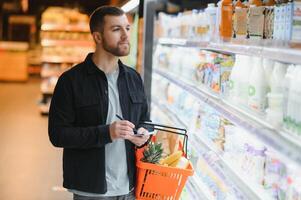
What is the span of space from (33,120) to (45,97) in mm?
1014

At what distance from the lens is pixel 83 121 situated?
290cm

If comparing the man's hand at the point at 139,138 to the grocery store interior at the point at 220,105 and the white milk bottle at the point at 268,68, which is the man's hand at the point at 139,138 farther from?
the white milk bottle at the point at 268,68

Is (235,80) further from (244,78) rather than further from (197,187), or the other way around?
(197,187)

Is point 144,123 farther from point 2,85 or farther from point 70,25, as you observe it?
point 2,85

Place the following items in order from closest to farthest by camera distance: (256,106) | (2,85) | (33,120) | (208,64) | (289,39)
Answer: (289,39)
(256,106)
(208,64)
(33,120)
(2,85)

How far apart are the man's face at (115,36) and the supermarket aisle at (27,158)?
3.11m

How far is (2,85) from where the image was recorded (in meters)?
16.8

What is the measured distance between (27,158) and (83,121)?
183 inches

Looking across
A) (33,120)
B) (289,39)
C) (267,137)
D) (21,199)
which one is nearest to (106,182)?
(267,137)

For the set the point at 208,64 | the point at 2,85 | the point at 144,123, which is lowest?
the point at 2,85

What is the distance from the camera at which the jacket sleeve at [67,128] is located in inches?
108

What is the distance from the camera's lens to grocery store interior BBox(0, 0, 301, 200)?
7.50 feet

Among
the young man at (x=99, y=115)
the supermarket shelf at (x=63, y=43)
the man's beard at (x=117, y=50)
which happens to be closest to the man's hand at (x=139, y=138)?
the young man at (x=99, y=115)

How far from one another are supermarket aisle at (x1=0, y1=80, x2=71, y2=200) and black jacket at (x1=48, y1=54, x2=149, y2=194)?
2880 mm
